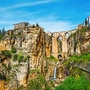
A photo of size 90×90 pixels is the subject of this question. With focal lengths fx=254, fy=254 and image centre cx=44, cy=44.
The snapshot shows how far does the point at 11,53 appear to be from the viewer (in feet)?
197

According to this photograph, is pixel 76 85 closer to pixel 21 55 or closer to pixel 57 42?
pixel 21 55

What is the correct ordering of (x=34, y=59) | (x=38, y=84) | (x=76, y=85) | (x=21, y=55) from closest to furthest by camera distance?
(x=76, y=85)
(x=38, y=84)
(x=21, y=55)
(x=34, y=59)

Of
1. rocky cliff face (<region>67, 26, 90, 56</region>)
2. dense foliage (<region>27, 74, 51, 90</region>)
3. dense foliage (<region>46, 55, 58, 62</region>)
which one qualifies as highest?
rocky cliff face (<region>67, 26, 90, 56</region>)

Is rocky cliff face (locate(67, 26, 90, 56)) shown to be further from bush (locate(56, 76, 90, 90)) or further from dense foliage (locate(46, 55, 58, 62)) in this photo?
bush (locate(56, 76, 90, 90))

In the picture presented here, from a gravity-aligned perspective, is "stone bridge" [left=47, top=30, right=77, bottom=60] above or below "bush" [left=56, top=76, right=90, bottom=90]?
above

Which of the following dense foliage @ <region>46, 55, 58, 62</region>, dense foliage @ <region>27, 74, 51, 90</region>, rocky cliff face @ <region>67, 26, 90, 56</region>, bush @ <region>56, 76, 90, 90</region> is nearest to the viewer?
bush @ <region>56, 76, 90, 90</region>

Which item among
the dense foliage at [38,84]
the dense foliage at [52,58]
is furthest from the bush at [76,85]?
the dense foliage at [52,58]

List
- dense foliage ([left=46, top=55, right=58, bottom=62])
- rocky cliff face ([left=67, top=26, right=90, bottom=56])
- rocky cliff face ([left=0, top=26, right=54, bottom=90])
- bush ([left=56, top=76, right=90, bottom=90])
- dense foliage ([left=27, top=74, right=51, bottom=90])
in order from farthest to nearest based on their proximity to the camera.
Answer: dense foliage ([left=46, top=55, right=58, bottom=62])
rocky cliff face ([left=67, top=26, right=90, bottom=56])
rocky cliff face ([left=0, top=26, right=54, bottom=90])
dense foliage ([left=27, top=74, right=51, bottom=90])
bush ([left=56, top=76, right=90, bottom=90])

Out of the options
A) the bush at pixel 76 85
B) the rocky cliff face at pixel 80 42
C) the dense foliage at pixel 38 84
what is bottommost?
the dense foliage at pixel 38 84

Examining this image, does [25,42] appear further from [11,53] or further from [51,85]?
[51,85]

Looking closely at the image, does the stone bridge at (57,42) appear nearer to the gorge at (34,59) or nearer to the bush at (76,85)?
the gorge at (34,59)

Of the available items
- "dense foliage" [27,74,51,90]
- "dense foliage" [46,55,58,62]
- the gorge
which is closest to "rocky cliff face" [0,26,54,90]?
the gorge

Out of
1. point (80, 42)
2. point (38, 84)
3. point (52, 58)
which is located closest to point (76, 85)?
point (38, 84)

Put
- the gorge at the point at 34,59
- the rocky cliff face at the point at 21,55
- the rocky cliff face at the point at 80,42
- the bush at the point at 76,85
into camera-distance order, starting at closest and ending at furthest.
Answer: the bush at the point at 76,85 < the gorge at the point at 34,59 < the rocky cliff face at the point at 21,55 < the rocky cliff face at the point at 80,42
